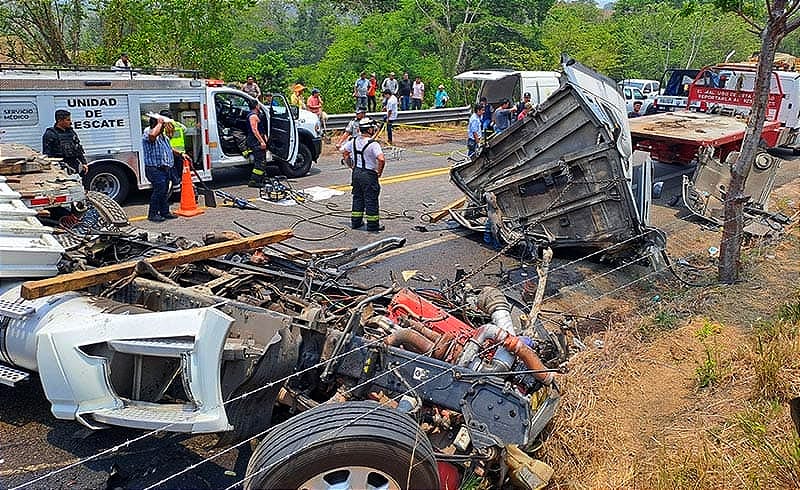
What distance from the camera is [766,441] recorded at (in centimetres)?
400

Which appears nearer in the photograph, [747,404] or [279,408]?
[279,408]

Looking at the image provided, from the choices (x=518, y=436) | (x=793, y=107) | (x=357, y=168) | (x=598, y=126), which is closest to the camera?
(x=518, y=436)

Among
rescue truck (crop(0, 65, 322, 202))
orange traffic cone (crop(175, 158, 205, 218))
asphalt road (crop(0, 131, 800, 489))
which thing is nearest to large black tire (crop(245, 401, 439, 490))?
asphalt road (crop(0, 131, 800, 489))

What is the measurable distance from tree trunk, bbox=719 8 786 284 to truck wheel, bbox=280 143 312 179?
336 inches

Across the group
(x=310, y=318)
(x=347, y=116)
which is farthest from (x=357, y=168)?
(x=347, y=116)

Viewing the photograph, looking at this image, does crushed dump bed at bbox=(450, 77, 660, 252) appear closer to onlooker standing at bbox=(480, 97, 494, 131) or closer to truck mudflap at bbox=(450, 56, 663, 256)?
truck mudflap at bbox=(450, 56, 663, 256)

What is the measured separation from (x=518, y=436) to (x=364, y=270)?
4.77m

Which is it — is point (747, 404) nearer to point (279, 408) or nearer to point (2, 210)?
point (279, 408)

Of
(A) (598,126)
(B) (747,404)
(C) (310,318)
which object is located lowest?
(B) (747,404)

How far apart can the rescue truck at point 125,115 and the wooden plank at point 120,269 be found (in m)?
6.25

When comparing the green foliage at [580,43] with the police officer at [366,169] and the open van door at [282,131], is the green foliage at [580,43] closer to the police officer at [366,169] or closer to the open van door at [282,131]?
the open van door at [282,131]

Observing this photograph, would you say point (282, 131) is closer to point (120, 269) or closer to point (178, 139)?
point (178, 139)

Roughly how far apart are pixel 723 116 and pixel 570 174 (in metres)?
8.90

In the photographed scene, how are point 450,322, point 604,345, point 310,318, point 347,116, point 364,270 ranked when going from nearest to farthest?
point 310,318 < point 450,322 < point 604,345 < point 364,270 < point 347,116
